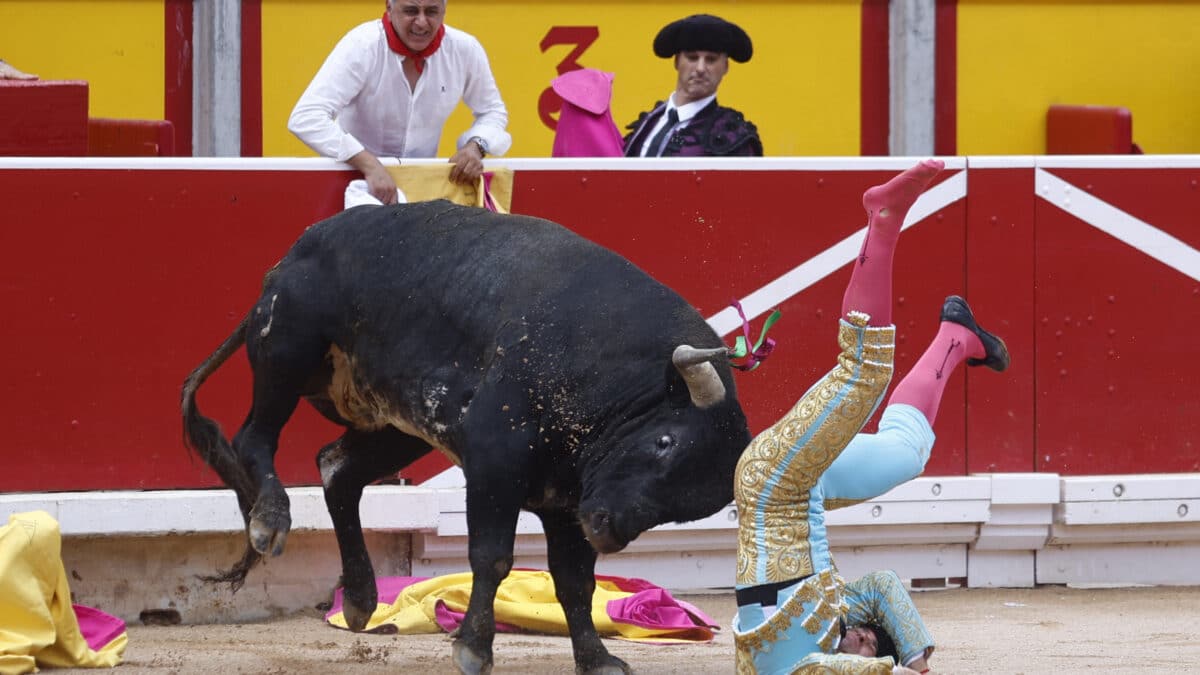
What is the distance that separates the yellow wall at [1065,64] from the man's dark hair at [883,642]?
5.61 meters

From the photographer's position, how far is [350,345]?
5.71m

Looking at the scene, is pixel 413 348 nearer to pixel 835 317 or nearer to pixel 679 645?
pixel 679 645

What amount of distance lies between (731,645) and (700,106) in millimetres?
2176

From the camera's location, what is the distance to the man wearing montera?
7.57 m

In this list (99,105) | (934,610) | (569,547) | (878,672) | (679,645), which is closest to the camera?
(878,672)

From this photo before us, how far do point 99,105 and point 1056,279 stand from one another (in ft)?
15.7

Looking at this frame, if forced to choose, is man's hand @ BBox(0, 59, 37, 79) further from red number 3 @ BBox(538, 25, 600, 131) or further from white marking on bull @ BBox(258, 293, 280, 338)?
red number 3 @ BBox(538, 25, 600, 131)

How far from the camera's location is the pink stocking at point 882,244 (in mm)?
5012

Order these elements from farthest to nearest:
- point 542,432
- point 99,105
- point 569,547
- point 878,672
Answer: point 99,105, point 569,547, point 542,432, point 878,672

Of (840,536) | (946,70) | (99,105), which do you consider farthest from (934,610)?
(99,105)

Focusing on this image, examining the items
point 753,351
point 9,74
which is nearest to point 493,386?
point 753,351

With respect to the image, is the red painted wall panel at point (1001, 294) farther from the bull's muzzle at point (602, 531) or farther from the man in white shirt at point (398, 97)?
the bull's muzzle at point (602, 531)

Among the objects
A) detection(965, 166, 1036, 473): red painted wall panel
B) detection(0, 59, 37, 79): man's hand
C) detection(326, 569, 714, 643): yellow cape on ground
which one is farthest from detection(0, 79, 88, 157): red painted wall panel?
detection(965, 166, 1036, 473): red painted wall panel

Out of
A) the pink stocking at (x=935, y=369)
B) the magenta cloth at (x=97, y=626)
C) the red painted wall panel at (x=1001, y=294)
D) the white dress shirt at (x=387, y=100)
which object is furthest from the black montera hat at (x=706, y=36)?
the magenta cloth at (x=97, y=626)
